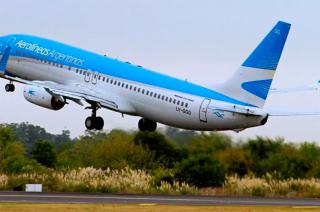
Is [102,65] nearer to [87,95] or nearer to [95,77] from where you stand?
[95,77]

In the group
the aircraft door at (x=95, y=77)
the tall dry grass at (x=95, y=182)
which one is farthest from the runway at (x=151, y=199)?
the aircraft door at (x=95, y=77)

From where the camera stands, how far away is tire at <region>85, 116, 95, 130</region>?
95.6m

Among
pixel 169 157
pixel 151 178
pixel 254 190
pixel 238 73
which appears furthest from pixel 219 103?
pixel 169 157

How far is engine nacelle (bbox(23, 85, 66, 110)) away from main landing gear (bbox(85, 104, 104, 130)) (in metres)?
3.12

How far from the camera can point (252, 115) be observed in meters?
85.6

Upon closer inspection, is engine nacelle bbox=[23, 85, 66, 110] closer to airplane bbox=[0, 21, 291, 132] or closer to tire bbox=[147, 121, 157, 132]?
airplane bbox=[0, 21, 291, 132]

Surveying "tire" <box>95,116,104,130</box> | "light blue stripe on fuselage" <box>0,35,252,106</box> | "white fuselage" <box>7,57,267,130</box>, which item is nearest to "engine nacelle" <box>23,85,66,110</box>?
"white fuselage" <box>7,57,267,130</box>

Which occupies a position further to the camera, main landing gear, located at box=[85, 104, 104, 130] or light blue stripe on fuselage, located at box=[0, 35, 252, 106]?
main landing gear, located at box=[85, 104, 104, 130]

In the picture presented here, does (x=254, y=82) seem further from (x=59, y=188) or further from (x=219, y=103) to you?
(x=59, y=188)

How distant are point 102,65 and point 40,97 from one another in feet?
18.2

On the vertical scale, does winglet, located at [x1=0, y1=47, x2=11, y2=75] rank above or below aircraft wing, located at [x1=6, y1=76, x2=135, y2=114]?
above

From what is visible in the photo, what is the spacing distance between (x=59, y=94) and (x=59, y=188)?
8.78 m

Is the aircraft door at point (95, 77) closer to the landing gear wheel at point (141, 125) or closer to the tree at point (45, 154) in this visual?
the landing gear wheel at point (141, 125)

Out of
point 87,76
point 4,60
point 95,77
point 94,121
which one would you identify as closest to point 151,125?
point 94,121
